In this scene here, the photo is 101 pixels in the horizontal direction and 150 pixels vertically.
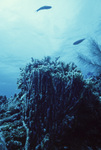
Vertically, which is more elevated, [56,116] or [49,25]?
[49,25]

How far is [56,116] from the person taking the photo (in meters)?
2.49

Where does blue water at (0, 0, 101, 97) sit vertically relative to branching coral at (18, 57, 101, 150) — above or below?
above

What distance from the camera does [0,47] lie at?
23656mm

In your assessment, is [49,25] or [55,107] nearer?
[55,107]

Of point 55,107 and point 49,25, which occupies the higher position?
point 49,25

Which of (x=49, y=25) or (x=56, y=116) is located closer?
(x=56, y=116)

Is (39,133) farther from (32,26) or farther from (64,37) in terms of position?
(64,37)

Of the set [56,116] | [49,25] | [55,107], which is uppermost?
[49,25]

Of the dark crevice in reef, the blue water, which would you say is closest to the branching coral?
the dark crevice in reef

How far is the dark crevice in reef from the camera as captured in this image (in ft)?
7.86

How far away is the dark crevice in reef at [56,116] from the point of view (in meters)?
2.40

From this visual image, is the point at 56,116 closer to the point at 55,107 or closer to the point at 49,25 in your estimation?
the point at 55,107

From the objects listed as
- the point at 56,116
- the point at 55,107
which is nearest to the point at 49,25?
the point at 55,107

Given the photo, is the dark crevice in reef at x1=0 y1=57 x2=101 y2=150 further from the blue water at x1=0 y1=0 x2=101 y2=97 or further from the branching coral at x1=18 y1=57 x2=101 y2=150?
the blue water at x1=0 y1=0 x2=101 y2=97
